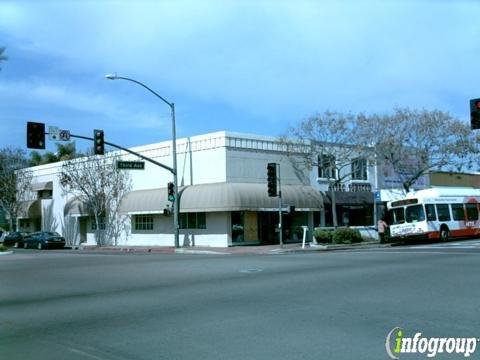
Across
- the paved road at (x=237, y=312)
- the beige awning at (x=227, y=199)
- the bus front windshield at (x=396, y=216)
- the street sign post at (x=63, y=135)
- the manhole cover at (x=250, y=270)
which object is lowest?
the paved road at (x=237, y=312)

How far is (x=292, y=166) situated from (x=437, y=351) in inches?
1279

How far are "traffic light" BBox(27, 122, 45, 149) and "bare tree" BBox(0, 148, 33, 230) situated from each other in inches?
1175

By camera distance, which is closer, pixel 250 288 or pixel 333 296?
pixel 333 296

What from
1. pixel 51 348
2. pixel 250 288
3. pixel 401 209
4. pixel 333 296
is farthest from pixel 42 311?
pixel 401 209

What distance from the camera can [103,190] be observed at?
144ft

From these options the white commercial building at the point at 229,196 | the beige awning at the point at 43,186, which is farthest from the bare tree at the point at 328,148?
the beige awning at the point at 43,186

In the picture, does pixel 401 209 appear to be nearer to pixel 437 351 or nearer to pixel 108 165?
pixel 108 165

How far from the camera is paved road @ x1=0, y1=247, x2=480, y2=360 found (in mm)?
7496

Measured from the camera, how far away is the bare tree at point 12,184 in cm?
5369

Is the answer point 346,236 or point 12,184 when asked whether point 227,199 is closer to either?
point 346,236

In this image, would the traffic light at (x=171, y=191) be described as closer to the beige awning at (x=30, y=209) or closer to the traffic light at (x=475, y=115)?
the traffic light at (x=475, y=115)

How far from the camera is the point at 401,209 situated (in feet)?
114

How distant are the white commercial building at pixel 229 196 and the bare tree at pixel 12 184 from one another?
1203 centimetres

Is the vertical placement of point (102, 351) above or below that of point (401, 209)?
below
